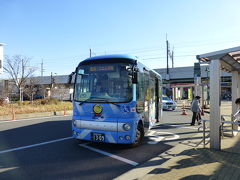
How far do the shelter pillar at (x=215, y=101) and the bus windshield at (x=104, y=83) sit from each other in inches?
97.1

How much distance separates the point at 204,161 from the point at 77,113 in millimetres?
4089

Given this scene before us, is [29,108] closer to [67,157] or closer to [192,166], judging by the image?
[67,157]

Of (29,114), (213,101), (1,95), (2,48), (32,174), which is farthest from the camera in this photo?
(2,48)

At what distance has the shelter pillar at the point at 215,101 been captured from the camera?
6.14 m

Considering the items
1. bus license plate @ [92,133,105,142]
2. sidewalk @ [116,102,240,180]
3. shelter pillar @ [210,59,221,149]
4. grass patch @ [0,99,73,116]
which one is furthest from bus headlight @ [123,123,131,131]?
grass patch @ [0,99,73,116]

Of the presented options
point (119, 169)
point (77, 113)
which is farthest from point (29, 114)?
point (119, 169)

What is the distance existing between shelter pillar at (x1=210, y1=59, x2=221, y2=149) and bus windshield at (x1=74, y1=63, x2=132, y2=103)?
2.47 m

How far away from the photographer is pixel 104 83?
673 centimetres

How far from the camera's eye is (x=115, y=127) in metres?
6.28

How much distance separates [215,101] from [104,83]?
135 inches

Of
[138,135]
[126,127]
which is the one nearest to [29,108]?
[138,135]

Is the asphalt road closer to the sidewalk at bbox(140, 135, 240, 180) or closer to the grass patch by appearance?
the sidewalk at bbox(140, 135, 240, 180)

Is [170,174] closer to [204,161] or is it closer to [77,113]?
[204,161]

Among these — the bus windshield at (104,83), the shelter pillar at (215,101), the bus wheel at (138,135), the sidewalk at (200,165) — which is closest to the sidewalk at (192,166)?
the sidewalk at (200,165)
